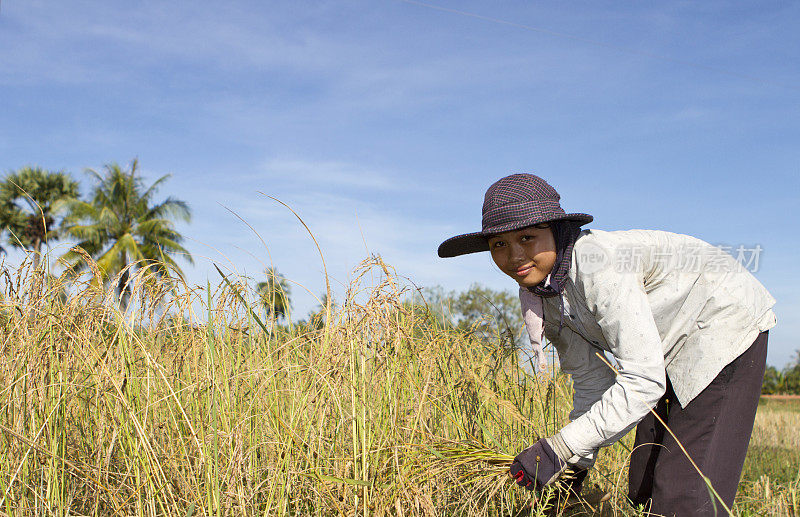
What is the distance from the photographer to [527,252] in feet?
6.45

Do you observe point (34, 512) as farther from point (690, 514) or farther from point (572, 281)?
point (690, 514)

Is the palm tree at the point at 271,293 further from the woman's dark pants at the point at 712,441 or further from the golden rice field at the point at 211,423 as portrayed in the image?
the woman's dark pants at the point at 712,441

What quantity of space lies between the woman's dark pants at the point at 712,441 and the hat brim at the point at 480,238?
2.43 ft

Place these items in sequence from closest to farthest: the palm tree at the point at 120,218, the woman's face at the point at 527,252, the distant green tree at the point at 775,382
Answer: the woman's face at the point at 527,252
the distant green tree at the point at 775,382
the palm tree at the point at 120,218

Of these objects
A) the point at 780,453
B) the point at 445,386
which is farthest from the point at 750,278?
the point at 780,453

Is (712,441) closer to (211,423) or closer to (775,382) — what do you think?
(211,423)

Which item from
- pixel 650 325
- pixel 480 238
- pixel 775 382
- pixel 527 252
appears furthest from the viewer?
pixel 775 382

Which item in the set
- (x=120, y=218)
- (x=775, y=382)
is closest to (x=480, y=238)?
(x=775, y=382)

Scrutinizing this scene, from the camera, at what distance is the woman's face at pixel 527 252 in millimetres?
1955

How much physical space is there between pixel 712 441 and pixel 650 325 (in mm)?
508

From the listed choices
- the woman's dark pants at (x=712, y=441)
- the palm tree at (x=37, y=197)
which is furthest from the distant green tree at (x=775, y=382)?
the palm tree at (x=37, y=197)

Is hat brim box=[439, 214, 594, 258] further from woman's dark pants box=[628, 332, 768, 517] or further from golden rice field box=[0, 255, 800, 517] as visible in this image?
woman's dark pants box=[628, 332, 768, 517]

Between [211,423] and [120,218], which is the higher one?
[120,218]

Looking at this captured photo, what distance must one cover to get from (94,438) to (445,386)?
4.47ft
